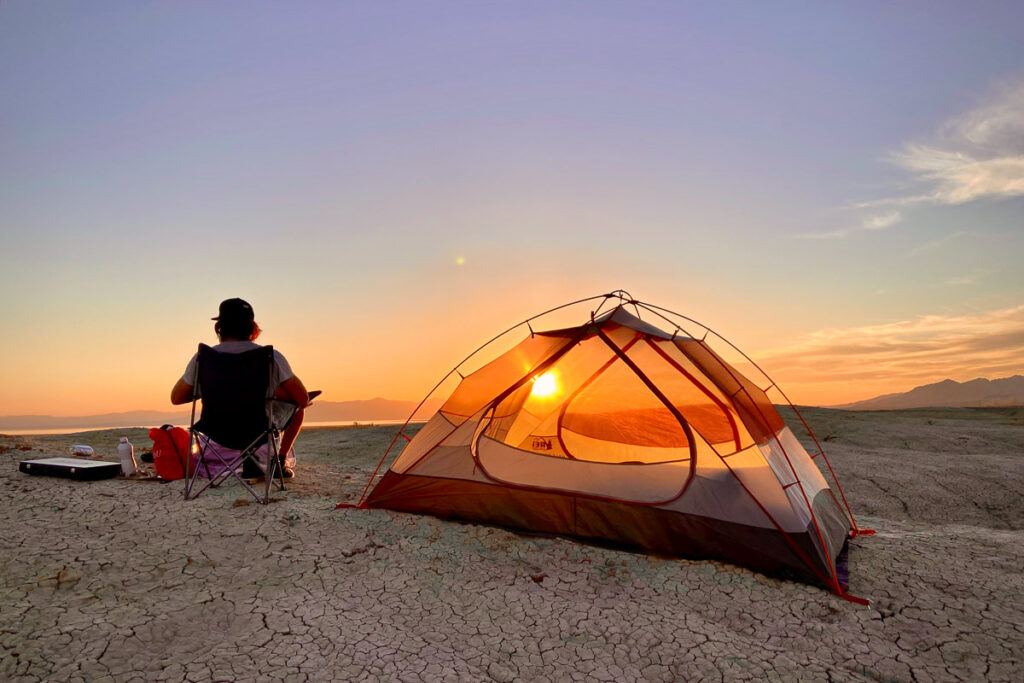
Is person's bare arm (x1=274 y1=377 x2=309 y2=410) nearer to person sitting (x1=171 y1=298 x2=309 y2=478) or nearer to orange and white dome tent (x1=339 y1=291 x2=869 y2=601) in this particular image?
person sitting (x1=171 y1=298 x2=309 y2=478)

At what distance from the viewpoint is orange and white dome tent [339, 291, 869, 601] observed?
452 cm

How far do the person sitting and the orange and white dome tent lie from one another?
1.30 meters

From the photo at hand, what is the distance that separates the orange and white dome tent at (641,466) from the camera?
178 inches

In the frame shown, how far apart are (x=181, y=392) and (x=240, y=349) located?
69cm

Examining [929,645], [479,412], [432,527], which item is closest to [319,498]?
[432,527]

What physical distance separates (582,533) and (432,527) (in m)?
1.34

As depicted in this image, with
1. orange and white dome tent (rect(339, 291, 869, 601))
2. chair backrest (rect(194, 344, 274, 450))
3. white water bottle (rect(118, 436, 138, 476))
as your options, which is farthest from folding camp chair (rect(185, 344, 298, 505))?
orange and white dome tent (rect(339, 291, 869, 601))

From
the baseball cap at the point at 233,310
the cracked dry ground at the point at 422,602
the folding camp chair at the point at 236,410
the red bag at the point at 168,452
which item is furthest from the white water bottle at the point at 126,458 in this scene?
the baseball cap at the point at 233,310

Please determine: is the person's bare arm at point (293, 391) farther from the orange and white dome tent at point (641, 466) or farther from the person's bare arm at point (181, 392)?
the orange and white dome tent at point (641, 466)

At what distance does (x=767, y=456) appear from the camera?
4.92 meters

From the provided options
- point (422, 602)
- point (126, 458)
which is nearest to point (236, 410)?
point (126, 458)

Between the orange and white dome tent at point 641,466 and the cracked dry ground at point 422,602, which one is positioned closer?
the cracked dry ground at point 422,602

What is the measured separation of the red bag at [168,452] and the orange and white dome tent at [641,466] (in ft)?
6.89

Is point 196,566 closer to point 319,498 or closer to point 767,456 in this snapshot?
point 319,498
